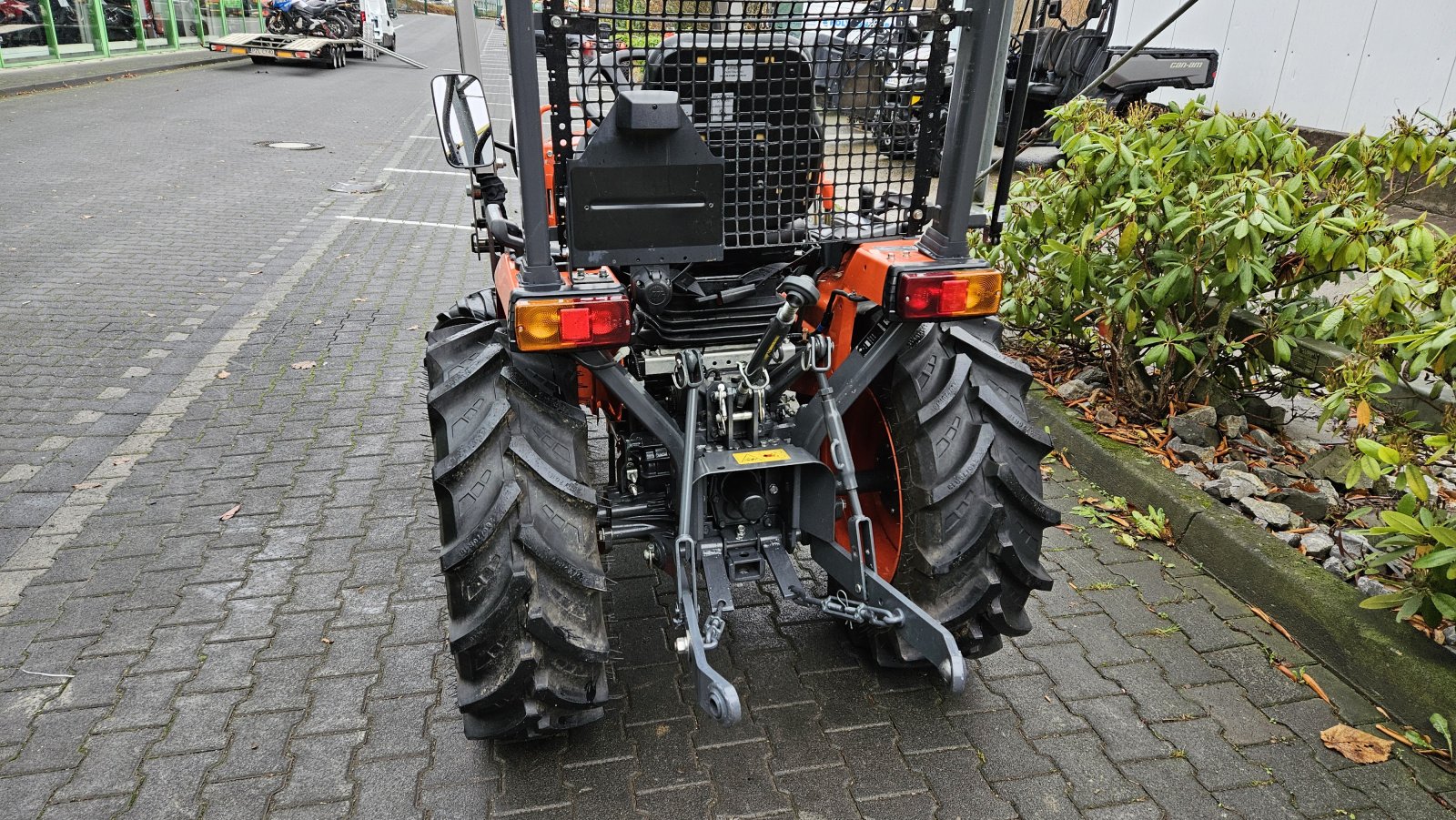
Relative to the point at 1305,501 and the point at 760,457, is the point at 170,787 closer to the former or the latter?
the point at 760,457

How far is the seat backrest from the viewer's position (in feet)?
8.41

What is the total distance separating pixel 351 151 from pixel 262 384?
9.23 meters

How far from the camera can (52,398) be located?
511 centimetres

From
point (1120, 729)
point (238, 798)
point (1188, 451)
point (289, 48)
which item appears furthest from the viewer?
point (289, 48)

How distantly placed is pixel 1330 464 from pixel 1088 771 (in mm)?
2315

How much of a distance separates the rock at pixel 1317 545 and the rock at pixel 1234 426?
84 centimetres

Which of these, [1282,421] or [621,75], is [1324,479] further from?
[621,75]

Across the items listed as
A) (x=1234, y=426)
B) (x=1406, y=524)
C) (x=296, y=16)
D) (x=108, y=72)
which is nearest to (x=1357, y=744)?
(x=1406, y=524)

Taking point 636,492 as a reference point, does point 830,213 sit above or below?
above

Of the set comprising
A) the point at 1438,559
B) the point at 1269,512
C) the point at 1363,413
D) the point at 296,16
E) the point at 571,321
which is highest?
the point at 296,16

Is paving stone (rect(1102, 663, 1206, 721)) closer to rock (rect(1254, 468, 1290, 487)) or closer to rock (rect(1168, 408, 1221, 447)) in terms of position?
rock (rect(1254, 468, 1290, 487))

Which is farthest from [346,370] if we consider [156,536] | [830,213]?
[830,213]

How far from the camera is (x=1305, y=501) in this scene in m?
3.95

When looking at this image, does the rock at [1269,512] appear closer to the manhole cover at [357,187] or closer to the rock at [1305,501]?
the rock at [1305,501]
